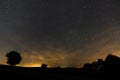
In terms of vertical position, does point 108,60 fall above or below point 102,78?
above


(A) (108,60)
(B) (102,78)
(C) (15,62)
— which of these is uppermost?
(C) (15,62)

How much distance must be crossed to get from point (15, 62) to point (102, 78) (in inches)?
1780

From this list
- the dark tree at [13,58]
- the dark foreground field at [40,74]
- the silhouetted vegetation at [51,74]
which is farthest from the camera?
the dark tree at [13,58]

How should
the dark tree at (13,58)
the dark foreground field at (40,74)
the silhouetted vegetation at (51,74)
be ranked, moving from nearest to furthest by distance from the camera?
the dark foreground field at (40,74), the silhouetted vegetation at (51,74), the dark tree at (13,58)

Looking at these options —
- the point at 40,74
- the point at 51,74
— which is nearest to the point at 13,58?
the point at 51,74

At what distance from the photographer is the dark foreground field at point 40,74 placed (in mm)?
16442

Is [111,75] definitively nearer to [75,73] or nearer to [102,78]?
[102,78]

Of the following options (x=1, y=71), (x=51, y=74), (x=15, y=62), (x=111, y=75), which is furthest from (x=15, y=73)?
(x=15, y=62)

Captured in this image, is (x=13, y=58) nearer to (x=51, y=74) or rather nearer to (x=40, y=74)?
(x=51, y=74)

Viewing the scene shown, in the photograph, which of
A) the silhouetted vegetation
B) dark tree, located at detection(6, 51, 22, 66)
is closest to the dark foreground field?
the silhouetted vegetation

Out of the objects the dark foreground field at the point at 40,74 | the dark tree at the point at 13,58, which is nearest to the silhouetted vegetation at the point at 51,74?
the dark foreground field at the point at 40,74

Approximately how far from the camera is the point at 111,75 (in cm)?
2080

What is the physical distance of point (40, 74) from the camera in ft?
58.2

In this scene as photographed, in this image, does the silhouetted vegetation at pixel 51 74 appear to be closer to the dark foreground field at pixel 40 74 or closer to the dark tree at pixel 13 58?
the dark foreground field at pixel 40 74
